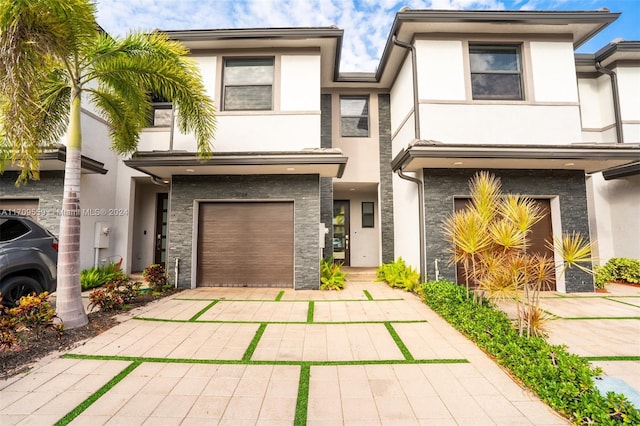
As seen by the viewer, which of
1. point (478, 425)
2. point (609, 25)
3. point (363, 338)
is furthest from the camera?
point (609, 25)

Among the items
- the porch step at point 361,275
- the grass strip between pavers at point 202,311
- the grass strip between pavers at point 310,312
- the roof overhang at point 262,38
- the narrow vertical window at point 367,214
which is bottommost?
the grass strip between pavers at point 310,312

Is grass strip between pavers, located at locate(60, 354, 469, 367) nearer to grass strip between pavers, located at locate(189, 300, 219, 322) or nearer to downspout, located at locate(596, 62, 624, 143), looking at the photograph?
grass strip between pavers, located at locate(189, 300, 219, 322)

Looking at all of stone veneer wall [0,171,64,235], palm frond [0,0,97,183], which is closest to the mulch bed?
palm frond [0,0,97,183]

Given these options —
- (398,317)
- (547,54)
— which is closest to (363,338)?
(398,317)

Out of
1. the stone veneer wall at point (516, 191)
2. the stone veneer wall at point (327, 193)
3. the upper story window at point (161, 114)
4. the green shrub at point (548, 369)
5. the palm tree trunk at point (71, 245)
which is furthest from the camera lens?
the upper story window at point (161, 114)

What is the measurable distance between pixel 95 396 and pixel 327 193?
756 centimetres

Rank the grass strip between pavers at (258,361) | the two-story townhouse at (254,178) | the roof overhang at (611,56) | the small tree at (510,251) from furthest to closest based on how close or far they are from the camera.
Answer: the roof overhang at (611,56), the two-story townhouse at (254,178), the small tree at (510,251), the grass strip between pavers at (258,361)

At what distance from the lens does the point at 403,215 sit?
8.70 m

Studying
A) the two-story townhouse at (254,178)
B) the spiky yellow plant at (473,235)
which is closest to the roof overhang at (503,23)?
the two-story townhouse at (254,178)

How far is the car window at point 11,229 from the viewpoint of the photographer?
486 centimetres

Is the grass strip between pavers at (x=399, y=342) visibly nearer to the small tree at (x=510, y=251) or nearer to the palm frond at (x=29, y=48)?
the small tree at (x=510, y=251)

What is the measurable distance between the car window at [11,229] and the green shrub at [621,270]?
43.8 feet

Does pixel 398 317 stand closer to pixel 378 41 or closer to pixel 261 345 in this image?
pixel 261 345

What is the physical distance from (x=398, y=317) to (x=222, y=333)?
3.18 metres
